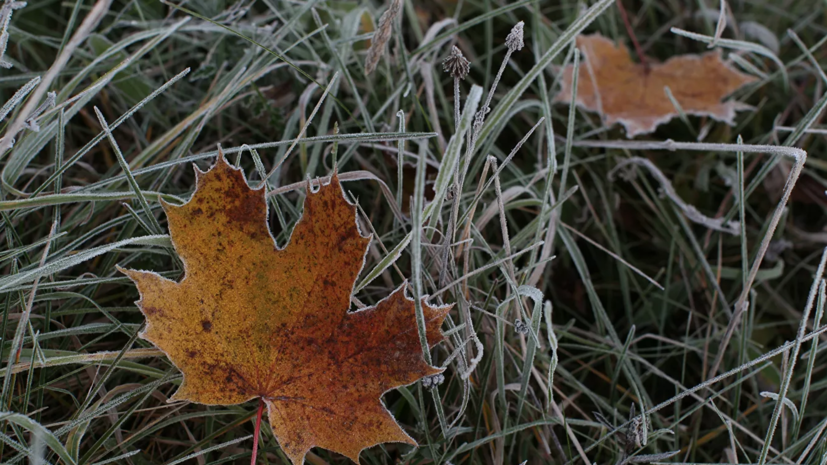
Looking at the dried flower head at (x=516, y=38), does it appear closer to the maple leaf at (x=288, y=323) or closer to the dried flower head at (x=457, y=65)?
the dried flower head at (x=457, y=65)

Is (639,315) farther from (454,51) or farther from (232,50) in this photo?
(232,50)

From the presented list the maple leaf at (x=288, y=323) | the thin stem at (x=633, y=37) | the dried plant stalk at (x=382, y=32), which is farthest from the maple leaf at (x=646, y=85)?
the maple leaf at (x=288, y=323)

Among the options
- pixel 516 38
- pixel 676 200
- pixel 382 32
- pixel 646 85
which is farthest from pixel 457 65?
pixel 646 85

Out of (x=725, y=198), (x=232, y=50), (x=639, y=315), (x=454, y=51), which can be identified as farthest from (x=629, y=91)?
(x=232, y=50)

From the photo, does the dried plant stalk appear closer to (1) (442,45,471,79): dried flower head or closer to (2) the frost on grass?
(1) (442,45,471,79): dried flower head

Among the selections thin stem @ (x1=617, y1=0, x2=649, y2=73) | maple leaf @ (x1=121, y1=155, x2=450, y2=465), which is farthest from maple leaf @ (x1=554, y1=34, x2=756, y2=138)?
maple leaf @ (x1=121, y1=155, x2=450, y2=465)
